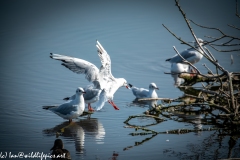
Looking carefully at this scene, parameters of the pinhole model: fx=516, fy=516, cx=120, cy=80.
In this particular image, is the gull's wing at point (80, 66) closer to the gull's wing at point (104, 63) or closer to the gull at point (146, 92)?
the gull's wing at point (104, 63)

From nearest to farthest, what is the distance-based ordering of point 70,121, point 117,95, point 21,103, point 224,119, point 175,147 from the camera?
point 175,147
point 224,119
point 70,121
point 21,103
point 117,95

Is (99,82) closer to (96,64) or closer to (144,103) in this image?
(144,103)

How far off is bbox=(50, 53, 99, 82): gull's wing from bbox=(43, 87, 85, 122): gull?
3.66 ft

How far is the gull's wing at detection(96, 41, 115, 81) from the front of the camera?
34.5 ft

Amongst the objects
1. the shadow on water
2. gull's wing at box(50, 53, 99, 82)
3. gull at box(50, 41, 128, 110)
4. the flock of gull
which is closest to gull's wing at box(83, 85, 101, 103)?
the flock of gull

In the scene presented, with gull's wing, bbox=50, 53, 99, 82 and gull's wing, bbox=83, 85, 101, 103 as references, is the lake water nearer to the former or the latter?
→ gull's wing, bbox=83, 85, 101, 103

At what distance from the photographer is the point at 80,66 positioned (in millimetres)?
10578

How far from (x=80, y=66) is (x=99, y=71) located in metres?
0.42

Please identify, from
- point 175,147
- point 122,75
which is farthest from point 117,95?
point 175,147

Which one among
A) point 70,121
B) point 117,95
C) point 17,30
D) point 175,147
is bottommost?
point 175,147

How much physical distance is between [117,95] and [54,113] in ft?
6.26

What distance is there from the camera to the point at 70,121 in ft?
31.3

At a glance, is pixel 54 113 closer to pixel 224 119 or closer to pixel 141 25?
pixel 224 119

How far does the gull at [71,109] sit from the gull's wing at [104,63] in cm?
121
